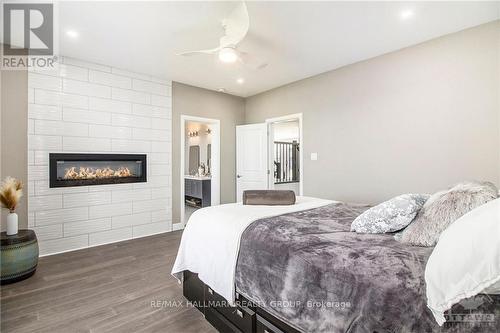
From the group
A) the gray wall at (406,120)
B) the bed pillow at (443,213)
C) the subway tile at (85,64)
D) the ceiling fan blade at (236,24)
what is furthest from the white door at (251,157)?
the bed pillow at (443,213)

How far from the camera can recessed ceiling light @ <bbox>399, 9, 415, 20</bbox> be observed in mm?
2332

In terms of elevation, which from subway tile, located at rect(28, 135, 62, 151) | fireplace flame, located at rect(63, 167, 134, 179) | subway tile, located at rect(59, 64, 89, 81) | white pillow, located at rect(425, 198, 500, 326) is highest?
subway tile, located at rect(59, 64, 89, 81)

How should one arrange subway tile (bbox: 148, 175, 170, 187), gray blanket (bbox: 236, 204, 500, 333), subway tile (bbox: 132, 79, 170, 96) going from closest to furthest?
1. gray blanket (bbox: 236, 204, 500, 333)
2. subway tile (bbox: 132, 79, 170, 96)
3. subway tile (bbox: 148, 175, 170, 187)

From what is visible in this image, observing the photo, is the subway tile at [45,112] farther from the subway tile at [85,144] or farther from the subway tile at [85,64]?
the subway tile at [85,64]

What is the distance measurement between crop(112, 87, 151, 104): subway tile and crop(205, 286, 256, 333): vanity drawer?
3.29m

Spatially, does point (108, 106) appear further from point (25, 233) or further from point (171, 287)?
point (171, 287)

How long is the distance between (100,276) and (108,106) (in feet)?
8.01

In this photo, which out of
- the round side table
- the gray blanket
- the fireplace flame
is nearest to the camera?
the gray blanket

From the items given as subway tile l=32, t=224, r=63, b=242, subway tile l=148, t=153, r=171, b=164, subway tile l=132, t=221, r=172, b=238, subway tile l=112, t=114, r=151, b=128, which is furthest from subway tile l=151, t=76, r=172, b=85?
subway tile l=32, t=224, r=63, b=242

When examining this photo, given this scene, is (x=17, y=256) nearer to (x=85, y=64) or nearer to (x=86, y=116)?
(x=86, y=116)

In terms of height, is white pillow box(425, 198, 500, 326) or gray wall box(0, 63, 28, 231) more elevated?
gray wall box(0, 63, 28, 231)

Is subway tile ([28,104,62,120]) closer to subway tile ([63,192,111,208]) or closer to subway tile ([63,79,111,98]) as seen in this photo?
subway tile ([63,79,111,98])

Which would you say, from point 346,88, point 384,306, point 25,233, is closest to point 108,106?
point 25,233

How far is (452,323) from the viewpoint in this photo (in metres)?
0.81
